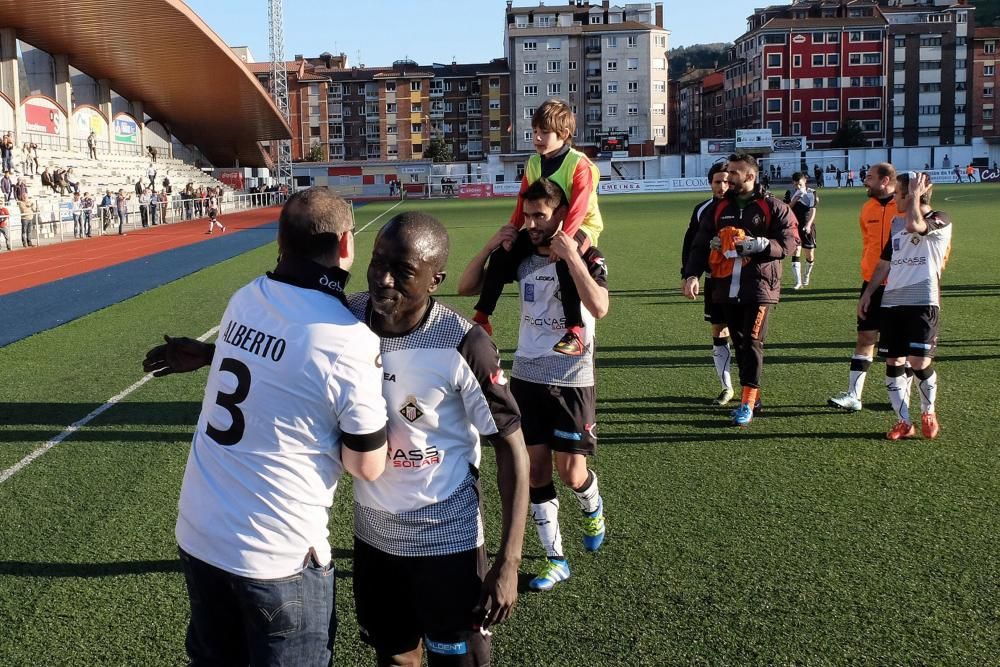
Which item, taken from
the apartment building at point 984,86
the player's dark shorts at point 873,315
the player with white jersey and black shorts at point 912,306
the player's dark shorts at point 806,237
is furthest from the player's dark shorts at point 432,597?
the apartment building at point 984,86

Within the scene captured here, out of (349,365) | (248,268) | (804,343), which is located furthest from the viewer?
(248,268)

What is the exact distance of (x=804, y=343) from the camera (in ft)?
37.1

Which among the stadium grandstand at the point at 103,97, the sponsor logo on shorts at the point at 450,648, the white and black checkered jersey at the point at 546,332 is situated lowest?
the sponsor logo on shorts at the point at 450,648

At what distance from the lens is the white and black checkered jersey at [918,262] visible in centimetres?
716

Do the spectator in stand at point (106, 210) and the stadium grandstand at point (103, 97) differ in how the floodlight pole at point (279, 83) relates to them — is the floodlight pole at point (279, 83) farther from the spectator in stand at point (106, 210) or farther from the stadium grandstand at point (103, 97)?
the spectator in stand at point (106, 210)

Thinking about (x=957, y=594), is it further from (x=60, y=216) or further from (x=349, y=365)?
Answer: (x=60, y=216)

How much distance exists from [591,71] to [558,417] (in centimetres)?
10431

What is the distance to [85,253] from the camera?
88.7ft

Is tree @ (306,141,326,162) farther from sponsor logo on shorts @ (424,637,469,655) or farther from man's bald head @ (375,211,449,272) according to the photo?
sponsor logo on shorts @ (424,637,469,655)

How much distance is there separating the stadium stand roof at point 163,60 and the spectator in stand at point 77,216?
32.0ft

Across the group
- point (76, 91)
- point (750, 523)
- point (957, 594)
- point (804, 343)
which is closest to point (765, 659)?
point (957, 594)

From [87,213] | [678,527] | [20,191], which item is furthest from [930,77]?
[678,527]

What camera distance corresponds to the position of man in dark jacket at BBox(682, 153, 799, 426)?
765cm

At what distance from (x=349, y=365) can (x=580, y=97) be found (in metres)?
106
